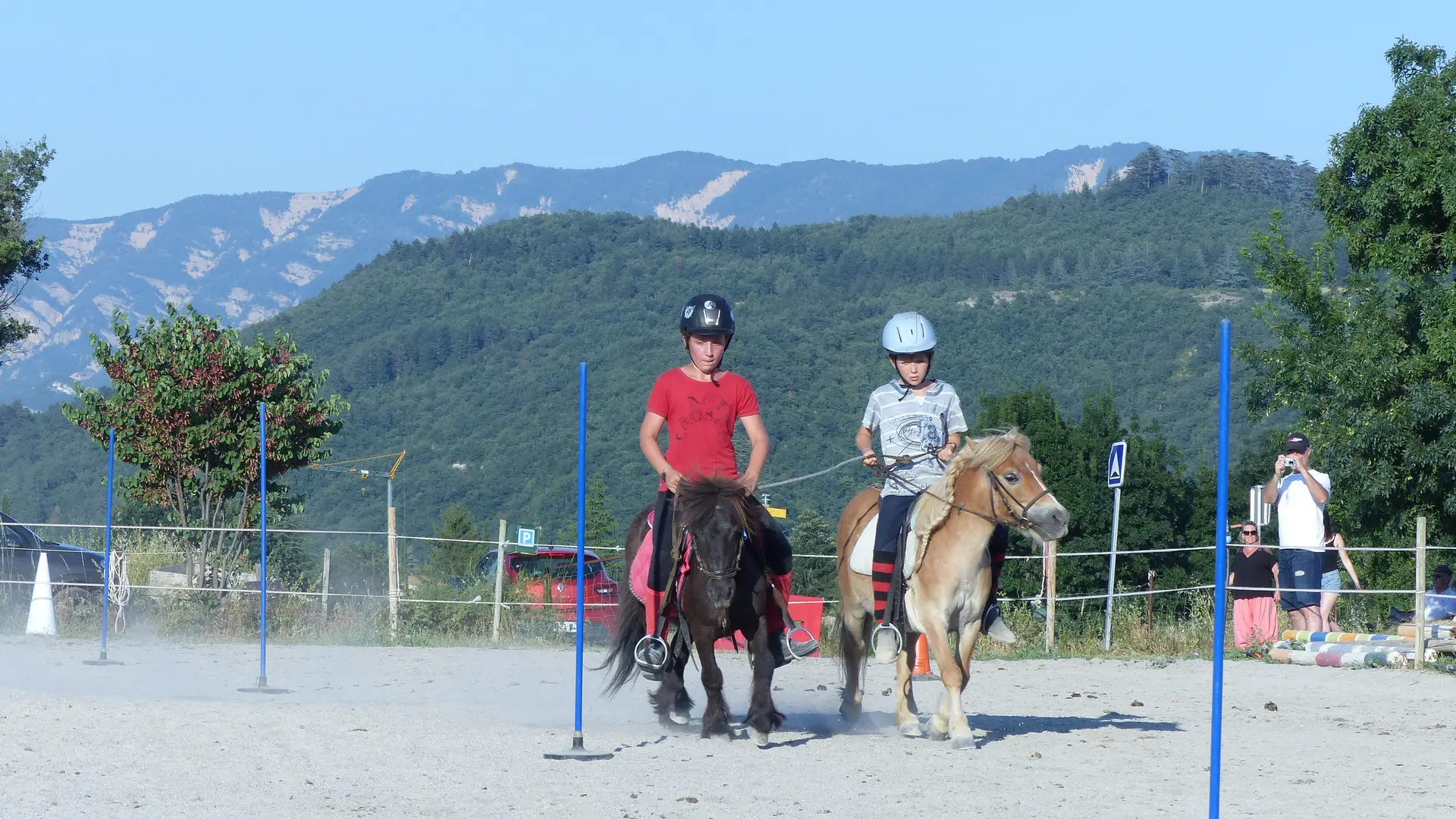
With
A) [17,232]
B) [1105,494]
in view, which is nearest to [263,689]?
[17,232]

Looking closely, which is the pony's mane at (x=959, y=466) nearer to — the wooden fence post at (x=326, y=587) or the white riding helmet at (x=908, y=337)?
the white riding helmet at (x=908, y=337)

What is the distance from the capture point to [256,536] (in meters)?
20.8

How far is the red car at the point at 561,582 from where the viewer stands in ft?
65.8

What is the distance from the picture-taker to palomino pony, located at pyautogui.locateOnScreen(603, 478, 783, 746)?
336 inches

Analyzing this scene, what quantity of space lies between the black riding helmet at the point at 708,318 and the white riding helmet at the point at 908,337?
3.08 feet

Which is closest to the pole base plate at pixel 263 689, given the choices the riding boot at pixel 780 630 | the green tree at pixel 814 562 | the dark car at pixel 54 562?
the riding boot at pixel 780 630

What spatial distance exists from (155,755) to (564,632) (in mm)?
10853

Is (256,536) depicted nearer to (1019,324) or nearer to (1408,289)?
(1408,289)

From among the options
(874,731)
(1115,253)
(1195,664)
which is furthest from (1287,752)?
(1115,253)

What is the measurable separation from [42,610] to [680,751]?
12.2m

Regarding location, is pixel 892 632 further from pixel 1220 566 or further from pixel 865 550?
pixel 1220 566

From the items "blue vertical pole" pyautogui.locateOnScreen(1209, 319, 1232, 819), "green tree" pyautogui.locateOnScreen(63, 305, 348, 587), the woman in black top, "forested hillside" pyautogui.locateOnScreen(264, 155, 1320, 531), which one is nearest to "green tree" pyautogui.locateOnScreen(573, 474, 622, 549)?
"forested hillside" pyautogui.locateOnScreen(264, 155, 1320, 531)

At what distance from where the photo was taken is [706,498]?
8.59 meters

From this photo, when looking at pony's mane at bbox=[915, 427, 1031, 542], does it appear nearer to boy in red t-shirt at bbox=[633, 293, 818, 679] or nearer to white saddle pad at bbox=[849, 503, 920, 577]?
white saddle pad at bbox=[849, 503, 920, 577]
